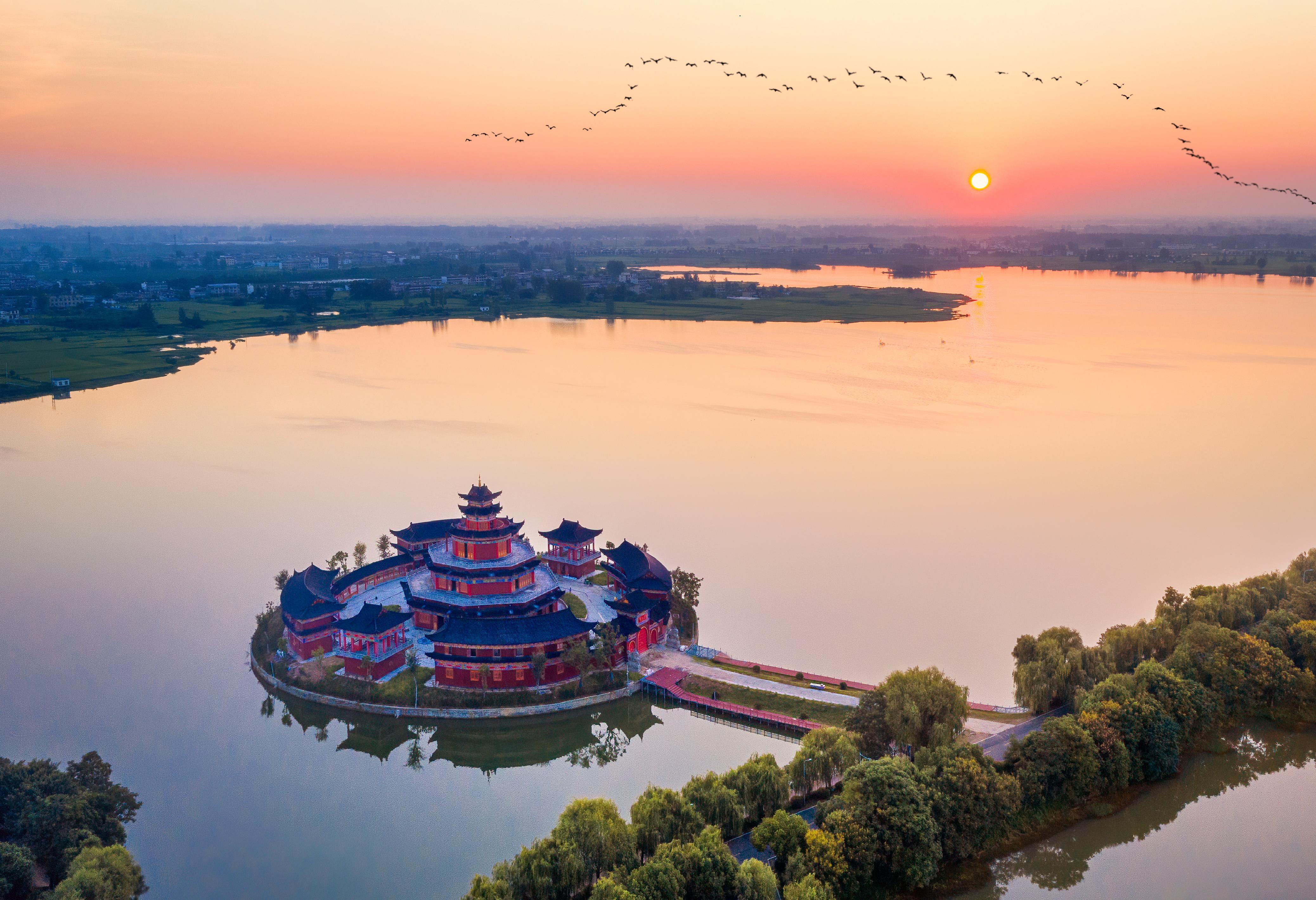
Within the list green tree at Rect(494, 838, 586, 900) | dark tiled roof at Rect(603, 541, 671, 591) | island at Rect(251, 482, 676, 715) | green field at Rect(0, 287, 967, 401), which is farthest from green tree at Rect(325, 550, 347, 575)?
green field at Rect(0, 287, 967, 401)

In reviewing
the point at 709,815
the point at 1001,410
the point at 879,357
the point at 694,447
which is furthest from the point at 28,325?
the point at 709,815

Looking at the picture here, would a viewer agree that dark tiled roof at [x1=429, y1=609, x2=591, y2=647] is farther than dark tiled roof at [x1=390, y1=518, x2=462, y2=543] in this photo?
No

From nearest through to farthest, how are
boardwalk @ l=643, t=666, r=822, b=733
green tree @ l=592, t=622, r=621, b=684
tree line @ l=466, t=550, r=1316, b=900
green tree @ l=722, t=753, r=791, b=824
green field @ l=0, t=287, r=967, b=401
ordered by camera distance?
1. tree line @ l=466, t=550, r=1316, b=900
2. green tree @ l=722, t=753, r=791, b=824
3. boardwalk @ l=643, t=666, r=822, b=733
4. green tree @ l=592, t=622, r=621, b=684
5. green field @ l=0, t=287, r=967, b=401

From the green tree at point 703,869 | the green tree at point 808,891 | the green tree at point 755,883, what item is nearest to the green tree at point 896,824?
the green tree at point 808,891

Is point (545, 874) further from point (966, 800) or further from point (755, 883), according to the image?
point (966, 800)

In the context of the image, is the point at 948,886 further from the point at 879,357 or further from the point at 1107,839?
the point at 879,357

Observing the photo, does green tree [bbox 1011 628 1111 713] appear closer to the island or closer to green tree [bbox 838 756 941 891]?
green tree [bbox 838 756 941 891]

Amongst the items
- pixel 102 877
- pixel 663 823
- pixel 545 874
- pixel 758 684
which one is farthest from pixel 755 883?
pixel 102 877
